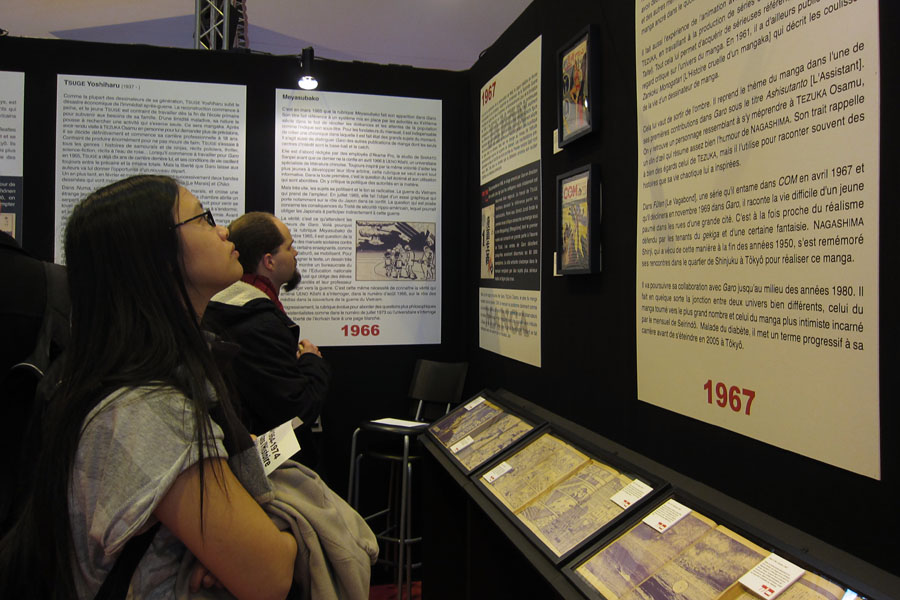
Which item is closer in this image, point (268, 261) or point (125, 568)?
point (125, 568)

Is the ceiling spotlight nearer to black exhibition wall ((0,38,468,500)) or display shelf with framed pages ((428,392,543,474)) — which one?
black exhibition wall ((0,38,468,500))

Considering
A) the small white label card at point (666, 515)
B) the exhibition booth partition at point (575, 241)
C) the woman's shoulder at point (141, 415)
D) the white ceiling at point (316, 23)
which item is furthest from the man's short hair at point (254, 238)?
the white ceiling at point (316, 23)

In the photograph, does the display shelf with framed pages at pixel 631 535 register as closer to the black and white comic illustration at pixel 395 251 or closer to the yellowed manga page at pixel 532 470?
the yellowed manga page at pixel 532 470

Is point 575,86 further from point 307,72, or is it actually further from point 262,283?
point 307,72

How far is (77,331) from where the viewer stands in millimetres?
1043

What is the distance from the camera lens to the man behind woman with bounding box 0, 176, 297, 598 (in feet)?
3.06

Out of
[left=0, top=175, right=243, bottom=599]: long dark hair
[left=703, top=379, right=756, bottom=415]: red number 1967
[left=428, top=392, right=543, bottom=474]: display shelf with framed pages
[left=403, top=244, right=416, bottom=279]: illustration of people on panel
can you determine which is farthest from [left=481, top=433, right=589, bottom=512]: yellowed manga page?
[left=403, top=244, right=416, bottom=279]: illustration of people on panel

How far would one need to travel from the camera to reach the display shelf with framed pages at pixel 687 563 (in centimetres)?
101

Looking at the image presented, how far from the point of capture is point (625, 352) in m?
1.77

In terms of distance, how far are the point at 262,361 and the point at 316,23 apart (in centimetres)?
483

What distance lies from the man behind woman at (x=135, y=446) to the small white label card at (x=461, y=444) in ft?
4.05

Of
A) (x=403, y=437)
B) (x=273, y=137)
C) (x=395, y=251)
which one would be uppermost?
(x=273, y=137)

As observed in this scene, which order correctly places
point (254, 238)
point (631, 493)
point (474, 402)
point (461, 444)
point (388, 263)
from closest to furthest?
point (631, 493) → point (461, 444) → point (254, 238) → point (474, 402) → point (388, 263)

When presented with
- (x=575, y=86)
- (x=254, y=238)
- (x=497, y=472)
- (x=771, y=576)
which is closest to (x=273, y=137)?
(x=254, y=238)
